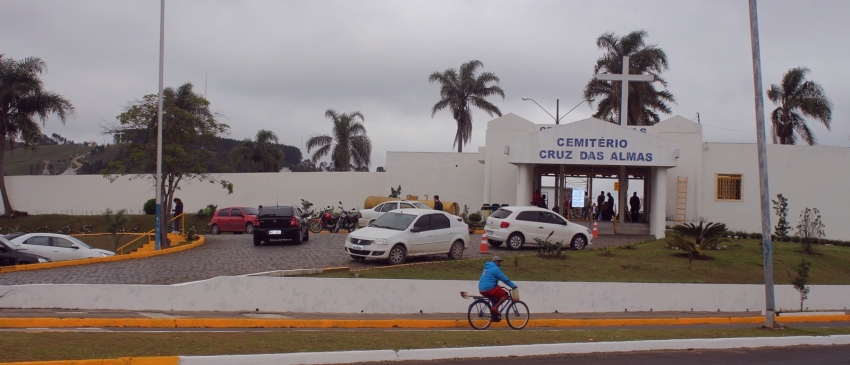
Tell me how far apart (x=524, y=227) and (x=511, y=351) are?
13.9 meters

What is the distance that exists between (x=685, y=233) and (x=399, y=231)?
11.9 meters

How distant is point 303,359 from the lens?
9.57m

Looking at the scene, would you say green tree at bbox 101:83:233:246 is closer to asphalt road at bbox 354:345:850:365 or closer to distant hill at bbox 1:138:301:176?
asphalt road at bbox 354:345:850:365

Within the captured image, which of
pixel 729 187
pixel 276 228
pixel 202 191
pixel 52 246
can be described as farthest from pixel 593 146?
pixel 202 191

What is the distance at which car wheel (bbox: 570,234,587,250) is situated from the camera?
25.3 metres

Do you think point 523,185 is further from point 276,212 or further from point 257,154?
point 257,154

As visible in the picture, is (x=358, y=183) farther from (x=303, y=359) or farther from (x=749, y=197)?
(x=303, y=359)

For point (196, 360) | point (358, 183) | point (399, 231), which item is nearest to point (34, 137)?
point (358, 183)

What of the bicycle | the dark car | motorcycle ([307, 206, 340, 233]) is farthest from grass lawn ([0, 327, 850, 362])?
motorcycle ([307, 206, 340, 233])

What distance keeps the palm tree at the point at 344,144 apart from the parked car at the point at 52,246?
98.9 ft

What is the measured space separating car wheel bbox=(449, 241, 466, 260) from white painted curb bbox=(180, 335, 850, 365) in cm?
987

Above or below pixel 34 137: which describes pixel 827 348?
below

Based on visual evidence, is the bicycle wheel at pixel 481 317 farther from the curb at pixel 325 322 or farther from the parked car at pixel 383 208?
the parked car at pixel 383 208

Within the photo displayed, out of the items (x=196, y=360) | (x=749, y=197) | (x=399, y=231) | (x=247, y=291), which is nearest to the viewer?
(x=196, y=360)
